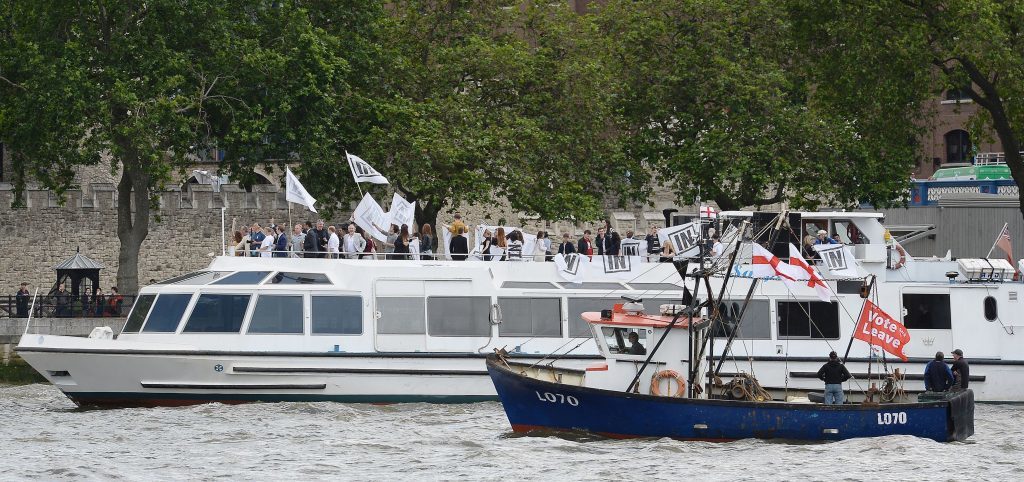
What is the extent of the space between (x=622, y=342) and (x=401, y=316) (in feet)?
18.2

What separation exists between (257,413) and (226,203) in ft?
92.6

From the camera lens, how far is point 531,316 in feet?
110

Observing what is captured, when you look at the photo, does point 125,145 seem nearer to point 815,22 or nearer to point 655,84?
point 655,84

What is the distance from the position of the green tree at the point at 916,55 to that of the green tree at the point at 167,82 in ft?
41.8

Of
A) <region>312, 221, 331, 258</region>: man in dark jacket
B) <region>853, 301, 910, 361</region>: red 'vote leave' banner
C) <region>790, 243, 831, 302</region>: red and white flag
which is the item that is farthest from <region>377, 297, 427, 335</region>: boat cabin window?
<region>853, 301, 910, 361</region>: red 'vote leave' banner

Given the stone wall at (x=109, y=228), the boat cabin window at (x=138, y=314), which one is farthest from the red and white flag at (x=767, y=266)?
the stone wall at (x=109, y=228)

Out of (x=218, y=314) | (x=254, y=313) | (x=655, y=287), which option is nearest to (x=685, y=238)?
(x=655, y=287)

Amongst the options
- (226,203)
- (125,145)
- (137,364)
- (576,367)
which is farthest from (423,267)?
(226,203)

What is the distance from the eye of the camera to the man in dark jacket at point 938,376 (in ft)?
95.9

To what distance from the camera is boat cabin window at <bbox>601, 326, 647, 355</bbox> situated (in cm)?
2894

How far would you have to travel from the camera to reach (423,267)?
33.5m

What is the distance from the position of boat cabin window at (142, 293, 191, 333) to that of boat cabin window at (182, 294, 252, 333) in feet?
0.79

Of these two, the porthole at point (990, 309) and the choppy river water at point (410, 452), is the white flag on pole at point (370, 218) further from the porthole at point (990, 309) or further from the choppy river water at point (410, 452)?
the porthole at point (990, 309)

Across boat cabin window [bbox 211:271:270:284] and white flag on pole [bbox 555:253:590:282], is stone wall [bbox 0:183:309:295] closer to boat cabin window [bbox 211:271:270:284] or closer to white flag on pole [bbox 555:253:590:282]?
boat cabin window [bbox 211:271:270:284]
